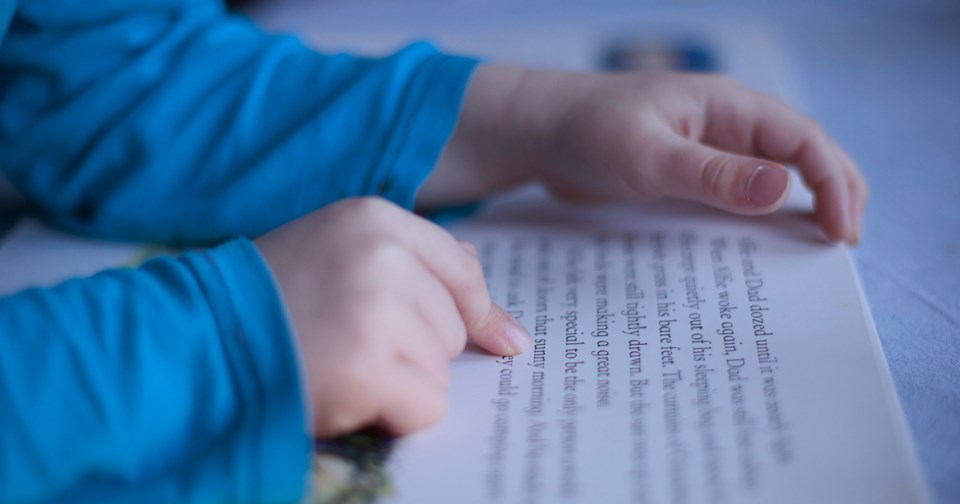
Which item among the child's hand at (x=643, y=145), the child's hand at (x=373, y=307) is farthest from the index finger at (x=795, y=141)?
the child's hand at (x=373, y=307)

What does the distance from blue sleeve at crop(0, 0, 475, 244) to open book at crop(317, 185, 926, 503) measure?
0.33 feet

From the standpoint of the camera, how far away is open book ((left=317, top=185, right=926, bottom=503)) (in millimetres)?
357

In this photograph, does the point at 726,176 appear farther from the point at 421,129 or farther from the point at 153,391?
the point at 153,391

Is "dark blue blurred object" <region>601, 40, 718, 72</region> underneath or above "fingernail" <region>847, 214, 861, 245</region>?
underneath

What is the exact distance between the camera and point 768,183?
0.50m

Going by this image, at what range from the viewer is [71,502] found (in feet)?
1.13

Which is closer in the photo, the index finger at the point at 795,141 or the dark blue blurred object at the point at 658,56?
the index finger at the point at 795,141

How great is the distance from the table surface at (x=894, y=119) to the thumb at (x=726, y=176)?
81 mm

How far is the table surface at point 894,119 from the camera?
0.44 m

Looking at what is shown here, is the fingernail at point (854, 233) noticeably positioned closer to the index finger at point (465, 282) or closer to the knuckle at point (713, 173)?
the knuckle at point (713, 173)

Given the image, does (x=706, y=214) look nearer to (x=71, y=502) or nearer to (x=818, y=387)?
(x=818, y=387)

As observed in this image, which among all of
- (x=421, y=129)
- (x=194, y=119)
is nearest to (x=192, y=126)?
(x=194, y=119)

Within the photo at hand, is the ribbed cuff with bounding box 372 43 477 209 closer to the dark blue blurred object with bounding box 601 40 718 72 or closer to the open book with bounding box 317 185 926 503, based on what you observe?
the open book with bounding box 317 185 926 503

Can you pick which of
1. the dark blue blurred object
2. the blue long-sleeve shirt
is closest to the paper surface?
the blue long-sleeve shirt
